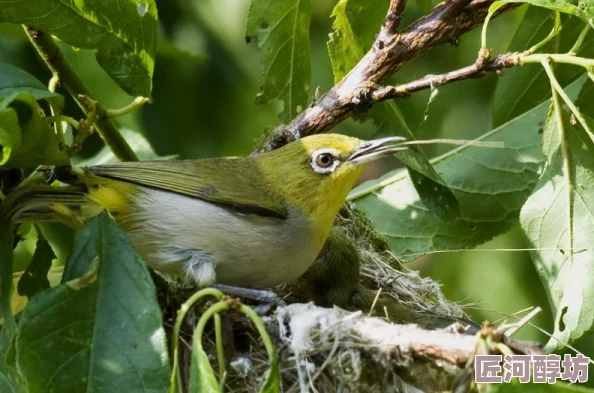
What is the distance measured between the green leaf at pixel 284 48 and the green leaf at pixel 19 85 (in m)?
1.19

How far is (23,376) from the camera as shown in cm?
242

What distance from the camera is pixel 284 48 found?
379 centimetres

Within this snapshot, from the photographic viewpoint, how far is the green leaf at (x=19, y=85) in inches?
103

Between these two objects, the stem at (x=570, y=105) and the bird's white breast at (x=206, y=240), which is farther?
the bird's white breast at (x=206, y=240)

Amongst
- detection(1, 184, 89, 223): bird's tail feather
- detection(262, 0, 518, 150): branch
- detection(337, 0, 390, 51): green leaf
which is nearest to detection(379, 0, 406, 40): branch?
detection(262, 0, 518, 150): branch

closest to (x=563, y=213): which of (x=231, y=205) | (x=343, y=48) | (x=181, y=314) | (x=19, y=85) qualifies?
(x=343, y=48)

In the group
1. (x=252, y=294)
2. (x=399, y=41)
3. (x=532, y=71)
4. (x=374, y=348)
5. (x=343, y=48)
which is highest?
(x=532, y=71)

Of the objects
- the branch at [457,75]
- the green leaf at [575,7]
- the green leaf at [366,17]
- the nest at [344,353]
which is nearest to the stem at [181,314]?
the nest at [344,353]

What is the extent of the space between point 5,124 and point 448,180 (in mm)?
2603

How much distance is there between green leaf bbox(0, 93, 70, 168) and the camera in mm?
2309

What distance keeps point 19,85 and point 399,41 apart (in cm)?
146

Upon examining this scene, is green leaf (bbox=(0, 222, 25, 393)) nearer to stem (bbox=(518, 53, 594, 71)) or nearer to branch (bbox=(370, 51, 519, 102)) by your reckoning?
branch (bbox=(370, 51, 519, 102))

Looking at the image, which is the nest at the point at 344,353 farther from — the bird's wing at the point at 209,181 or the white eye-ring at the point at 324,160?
the white eye-ring at the point at 324,160

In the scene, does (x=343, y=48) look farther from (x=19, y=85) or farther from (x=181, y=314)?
(x=181, y=314)
